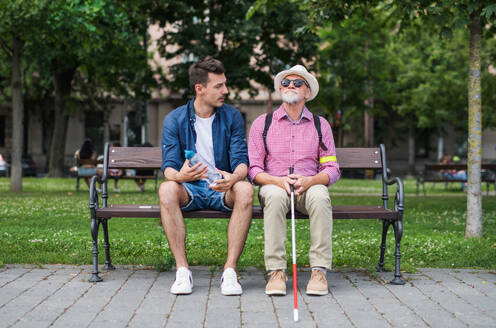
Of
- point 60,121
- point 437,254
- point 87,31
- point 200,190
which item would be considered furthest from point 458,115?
point 200,190

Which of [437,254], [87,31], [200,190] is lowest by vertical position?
[437,254]

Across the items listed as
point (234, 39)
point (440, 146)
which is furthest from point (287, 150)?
point (440, 146)

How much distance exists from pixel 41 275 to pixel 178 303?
1451 millimetres

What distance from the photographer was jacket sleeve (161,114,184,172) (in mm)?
4922

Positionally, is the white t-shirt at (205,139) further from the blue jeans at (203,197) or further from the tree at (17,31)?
the tree at (17,31)

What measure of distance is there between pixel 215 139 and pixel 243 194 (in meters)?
0.55

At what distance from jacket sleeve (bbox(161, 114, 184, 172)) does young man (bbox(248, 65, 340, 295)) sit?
0.58 m

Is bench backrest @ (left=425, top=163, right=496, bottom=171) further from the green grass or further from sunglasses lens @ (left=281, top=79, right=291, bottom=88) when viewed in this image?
sunglasses lens @ (left=281, top=79, right=291, bottom=88)

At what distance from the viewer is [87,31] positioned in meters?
13.7

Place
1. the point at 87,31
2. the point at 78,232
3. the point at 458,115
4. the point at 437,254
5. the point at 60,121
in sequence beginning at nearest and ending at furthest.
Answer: the point at 437,254, the point at 78,232, the point at 87,31, the point at 60,121, the point at 458,115

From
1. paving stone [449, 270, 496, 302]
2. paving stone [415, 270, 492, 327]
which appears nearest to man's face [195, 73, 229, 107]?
paving stone [415, 270, 492, 327]

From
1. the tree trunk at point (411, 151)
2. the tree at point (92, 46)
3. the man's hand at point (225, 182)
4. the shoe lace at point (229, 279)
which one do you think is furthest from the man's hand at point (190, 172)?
the tree trunk at point (411, 151)

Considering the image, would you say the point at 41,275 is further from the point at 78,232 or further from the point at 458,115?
the point at 458,115

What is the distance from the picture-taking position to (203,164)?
5.02 metres
